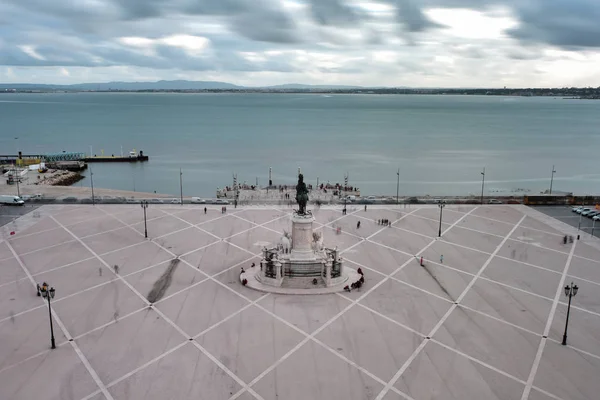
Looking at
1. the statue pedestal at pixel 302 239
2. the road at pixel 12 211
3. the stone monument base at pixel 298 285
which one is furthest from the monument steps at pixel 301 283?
the road at pixel 12 211

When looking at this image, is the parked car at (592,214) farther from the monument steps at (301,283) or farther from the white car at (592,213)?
the monument steps at (301,283)

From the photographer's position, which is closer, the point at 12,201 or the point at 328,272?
the point at 328,272

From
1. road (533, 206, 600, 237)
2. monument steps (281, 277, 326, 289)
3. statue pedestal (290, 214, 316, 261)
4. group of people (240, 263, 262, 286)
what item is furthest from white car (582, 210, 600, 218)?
group of people (240, 263, 262, 286)

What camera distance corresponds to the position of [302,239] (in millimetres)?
30766

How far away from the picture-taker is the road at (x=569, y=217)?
42356mm

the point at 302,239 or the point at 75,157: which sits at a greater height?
the point at 302,239

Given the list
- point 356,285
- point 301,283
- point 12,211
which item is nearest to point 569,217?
point 356,285

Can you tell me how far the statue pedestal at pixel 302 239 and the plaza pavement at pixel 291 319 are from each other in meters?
3.37

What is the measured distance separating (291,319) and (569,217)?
33.0m

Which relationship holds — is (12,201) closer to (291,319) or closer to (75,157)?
(291,319)

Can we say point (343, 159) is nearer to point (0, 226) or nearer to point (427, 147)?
point (427, 147)

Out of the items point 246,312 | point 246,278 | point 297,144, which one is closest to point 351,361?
point 246,312

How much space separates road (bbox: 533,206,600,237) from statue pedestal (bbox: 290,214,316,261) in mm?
24893

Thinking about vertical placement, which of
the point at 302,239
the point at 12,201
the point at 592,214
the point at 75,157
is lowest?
the point at 75,157
